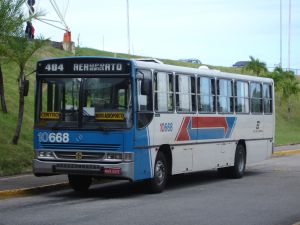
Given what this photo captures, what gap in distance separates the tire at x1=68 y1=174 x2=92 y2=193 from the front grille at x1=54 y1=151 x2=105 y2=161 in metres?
1.01

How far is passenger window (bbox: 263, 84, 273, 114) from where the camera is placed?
22.1 meters

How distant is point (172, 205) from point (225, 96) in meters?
6.35

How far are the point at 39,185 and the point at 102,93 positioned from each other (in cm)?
273

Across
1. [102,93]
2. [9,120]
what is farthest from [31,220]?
[9,120]

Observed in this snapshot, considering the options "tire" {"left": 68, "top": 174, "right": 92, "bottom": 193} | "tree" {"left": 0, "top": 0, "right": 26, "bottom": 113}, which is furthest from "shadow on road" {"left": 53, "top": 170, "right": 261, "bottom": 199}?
"tree" {"left": 0, "top": 0, "right": 26, "bottom": 113}

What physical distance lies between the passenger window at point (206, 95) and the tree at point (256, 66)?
3586cm

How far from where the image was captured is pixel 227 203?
45.8 feet

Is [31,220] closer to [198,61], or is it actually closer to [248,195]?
[248,195]

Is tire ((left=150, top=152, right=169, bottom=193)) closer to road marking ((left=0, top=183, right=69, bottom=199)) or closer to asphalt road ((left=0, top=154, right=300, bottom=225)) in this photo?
asphalt road ((left=0, top=154, right=300, bottom=225))

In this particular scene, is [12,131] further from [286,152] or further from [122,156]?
[286,152]

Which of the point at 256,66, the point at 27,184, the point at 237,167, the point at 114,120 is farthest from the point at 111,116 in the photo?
the point at 256,66

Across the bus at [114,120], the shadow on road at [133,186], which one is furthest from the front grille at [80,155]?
the shadow on road at [133,186]

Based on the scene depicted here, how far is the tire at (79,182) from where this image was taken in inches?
628

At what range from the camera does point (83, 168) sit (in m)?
14.6
